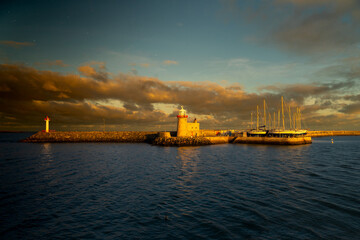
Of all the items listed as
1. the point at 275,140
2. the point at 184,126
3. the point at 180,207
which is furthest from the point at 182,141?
the point at 180,207

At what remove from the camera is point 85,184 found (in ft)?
A: 59.9

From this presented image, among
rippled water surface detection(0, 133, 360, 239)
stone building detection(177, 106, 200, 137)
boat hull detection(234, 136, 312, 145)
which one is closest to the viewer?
rippled water surface detection(0, 133, 360, 239)

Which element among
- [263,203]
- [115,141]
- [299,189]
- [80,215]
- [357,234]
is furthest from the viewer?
[115,141]

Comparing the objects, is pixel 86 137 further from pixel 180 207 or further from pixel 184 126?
pixel 180 207

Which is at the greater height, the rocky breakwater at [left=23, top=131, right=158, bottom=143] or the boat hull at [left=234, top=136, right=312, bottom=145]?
the rocky breakwater at [left=23, top=131, right=158, bottom=143]

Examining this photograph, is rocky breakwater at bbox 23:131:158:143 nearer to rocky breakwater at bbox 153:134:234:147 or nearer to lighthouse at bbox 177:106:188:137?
rocky breakwater at bbox 153:134:234:147

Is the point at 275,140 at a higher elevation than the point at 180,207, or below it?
higher

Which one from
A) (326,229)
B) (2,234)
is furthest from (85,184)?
(326,229)

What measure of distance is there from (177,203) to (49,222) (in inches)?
283

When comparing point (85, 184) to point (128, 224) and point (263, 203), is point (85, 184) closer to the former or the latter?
point (128, 224)

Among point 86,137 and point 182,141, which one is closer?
point 182,141

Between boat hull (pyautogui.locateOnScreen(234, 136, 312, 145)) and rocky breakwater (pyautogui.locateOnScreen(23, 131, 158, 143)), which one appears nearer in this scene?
boat hull (pyautogui.locateOnScreen(234, 136, 312, 145))

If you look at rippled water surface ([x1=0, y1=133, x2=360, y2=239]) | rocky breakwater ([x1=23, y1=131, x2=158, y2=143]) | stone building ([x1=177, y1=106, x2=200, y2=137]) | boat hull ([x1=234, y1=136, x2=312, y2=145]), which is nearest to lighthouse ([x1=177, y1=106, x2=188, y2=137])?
stone building ([x1=177, y1=106, x2=200, y2=137])

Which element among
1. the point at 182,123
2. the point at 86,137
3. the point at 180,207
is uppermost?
the point at 182,123
